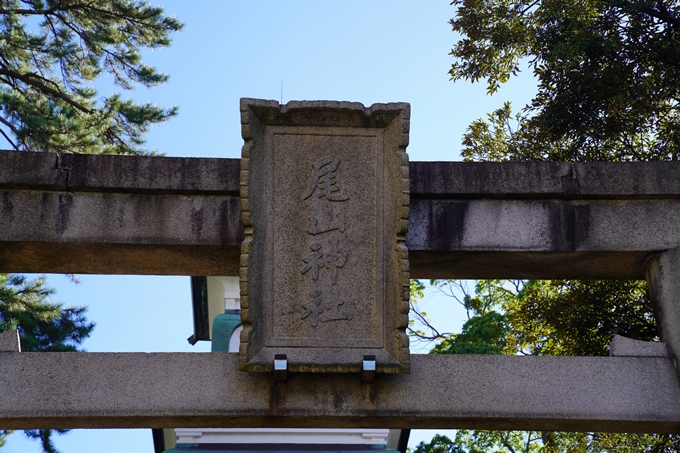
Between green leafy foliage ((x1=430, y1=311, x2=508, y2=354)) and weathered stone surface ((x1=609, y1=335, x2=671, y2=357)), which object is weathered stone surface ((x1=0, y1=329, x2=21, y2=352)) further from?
green leafy foliage ((x1=430, y1=311, x2=508, y2=354))

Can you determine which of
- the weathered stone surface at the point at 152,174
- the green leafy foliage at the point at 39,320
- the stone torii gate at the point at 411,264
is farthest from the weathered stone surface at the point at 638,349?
the green leafy foliage at the point at 39,320

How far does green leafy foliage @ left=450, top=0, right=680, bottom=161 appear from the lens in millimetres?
8617

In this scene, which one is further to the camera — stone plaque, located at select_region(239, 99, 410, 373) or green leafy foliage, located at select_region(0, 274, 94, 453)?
green leafy foliage, located at select_region(0, 274, 94, 453)

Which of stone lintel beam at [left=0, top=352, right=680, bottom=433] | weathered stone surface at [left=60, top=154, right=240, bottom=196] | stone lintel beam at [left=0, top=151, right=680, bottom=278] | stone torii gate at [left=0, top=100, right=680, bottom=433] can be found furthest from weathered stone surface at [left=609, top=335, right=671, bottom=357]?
weathered stone surface at [left=60, top=154, right=240, bottom=196]

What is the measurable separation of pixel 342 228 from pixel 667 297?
2261mm

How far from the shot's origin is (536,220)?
6.23 metres

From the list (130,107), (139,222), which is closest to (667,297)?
(139,222)

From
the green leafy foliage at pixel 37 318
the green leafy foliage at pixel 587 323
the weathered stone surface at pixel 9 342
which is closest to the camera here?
the weathered stone surface at pixel 9 342

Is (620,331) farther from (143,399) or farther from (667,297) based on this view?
(143,399)

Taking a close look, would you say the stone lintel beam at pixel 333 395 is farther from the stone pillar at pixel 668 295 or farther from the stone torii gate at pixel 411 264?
the stone pillar at pixel 668 295

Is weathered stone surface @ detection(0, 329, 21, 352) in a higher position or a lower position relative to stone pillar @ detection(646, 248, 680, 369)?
lower

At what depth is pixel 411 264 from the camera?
6387 mm

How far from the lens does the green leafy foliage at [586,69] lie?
862 centimetres

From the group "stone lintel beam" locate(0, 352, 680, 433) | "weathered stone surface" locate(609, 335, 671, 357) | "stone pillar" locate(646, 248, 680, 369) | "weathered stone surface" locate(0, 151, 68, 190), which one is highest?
"weathered stone surface" locate(0, 151, 68, 190)
